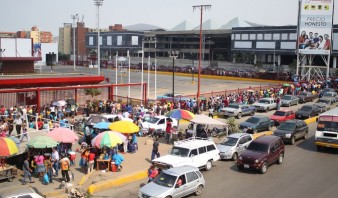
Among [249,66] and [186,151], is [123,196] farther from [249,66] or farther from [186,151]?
[249,66]

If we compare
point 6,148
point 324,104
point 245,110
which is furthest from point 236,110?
point 6,148

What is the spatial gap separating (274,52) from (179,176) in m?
79.5

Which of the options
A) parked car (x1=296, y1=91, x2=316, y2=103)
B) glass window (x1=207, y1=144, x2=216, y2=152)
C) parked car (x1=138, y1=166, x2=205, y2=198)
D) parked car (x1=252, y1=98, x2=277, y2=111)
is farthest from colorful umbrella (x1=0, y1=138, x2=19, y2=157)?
parked car (x1=296, y1=91, x2=316, y2=103)

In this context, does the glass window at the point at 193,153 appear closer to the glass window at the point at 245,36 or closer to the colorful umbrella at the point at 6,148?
A: the colorful umbrella at the point at 6,148

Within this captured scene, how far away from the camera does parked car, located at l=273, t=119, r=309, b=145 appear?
25.5 metres

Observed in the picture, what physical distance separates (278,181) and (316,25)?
4700 centimetres

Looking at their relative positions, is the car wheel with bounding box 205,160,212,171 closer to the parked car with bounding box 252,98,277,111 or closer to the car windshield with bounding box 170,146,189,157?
the car windshield with bounding box 170,146,189,157

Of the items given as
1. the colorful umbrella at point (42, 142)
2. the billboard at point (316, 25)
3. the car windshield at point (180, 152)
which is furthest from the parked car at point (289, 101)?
the colorful umbrella at point (42, 142)

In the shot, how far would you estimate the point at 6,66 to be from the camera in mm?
49094

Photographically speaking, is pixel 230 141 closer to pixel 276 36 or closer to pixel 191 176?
pixel 191 176

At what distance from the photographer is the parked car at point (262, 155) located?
19.1 m

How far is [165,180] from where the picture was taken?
1532 cm

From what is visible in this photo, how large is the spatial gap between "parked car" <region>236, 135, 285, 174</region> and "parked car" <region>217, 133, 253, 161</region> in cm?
155

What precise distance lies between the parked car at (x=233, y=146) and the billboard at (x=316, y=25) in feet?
139
